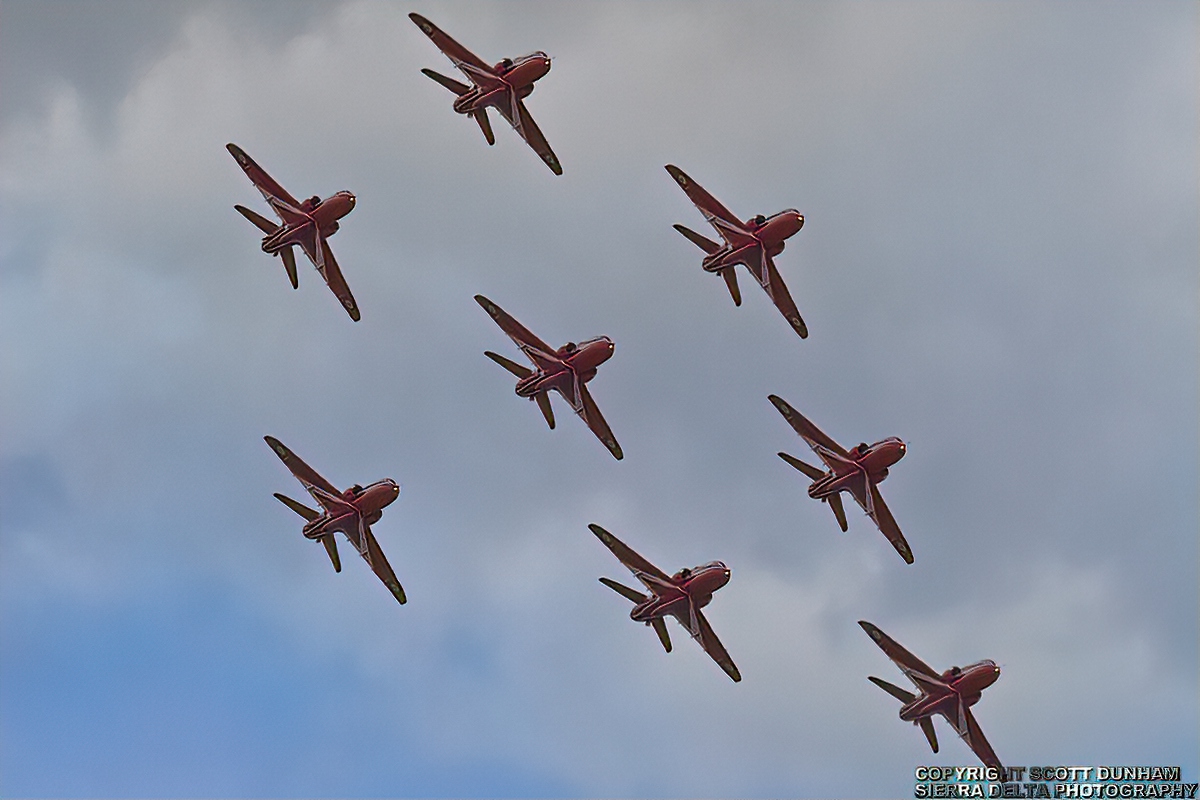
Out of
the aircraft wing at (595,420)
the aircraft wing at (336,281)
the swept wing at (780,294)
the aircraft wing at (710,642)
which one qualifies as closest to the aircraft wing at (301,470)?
the aircraft wing at (336,281)

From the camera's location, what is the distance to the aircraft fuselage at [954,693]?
5650 inches

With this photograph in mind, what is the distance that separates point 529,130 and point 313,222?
18290 millimetres

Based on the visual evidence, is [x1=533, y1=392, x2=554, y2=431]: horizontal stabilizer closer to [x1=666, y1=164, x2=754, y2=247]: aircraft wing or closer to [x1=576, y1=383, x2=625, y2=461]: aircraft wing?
[x1=576, y1=383, x2=625, y2=461]: aircraft wing

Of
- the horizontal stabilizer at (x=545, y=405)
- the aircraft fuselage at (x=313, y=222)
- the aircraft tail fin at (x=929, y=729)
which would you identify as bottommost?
the aircraft tail fin at (x=929, y=729)

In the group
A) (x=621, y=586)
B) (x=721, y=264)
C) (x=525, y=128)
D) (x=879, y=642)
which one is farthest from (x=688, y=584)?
(x=525, y=128)

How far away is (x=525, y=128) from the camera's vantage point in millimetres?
147125

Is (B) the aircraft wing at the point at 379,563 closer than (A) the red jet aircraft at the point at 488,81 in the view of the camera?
No

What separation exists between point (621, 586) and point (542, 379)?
1728cm

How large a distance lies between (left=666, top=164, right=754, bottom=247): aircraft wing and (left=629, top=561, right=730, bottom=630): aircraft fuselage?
2570 centimetres

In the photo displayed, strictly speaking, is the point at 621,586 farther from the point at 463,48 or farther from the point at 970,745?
the point at 463,48

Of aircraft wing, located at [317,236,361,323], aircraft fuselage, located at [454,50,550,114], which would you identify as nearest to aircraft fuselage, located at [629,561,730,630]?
aircraft wing, located at [317,236,361,323]

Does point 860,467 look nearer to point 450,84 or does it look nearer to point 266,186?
point 450,84

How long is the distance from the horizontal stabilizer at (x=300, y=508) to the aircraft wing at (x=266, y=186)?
21758mm

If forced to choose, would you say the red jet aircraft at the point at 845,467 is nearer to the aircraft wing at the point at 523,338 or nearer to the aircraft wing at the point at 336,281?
the aircraft wing at the point at 523,338
